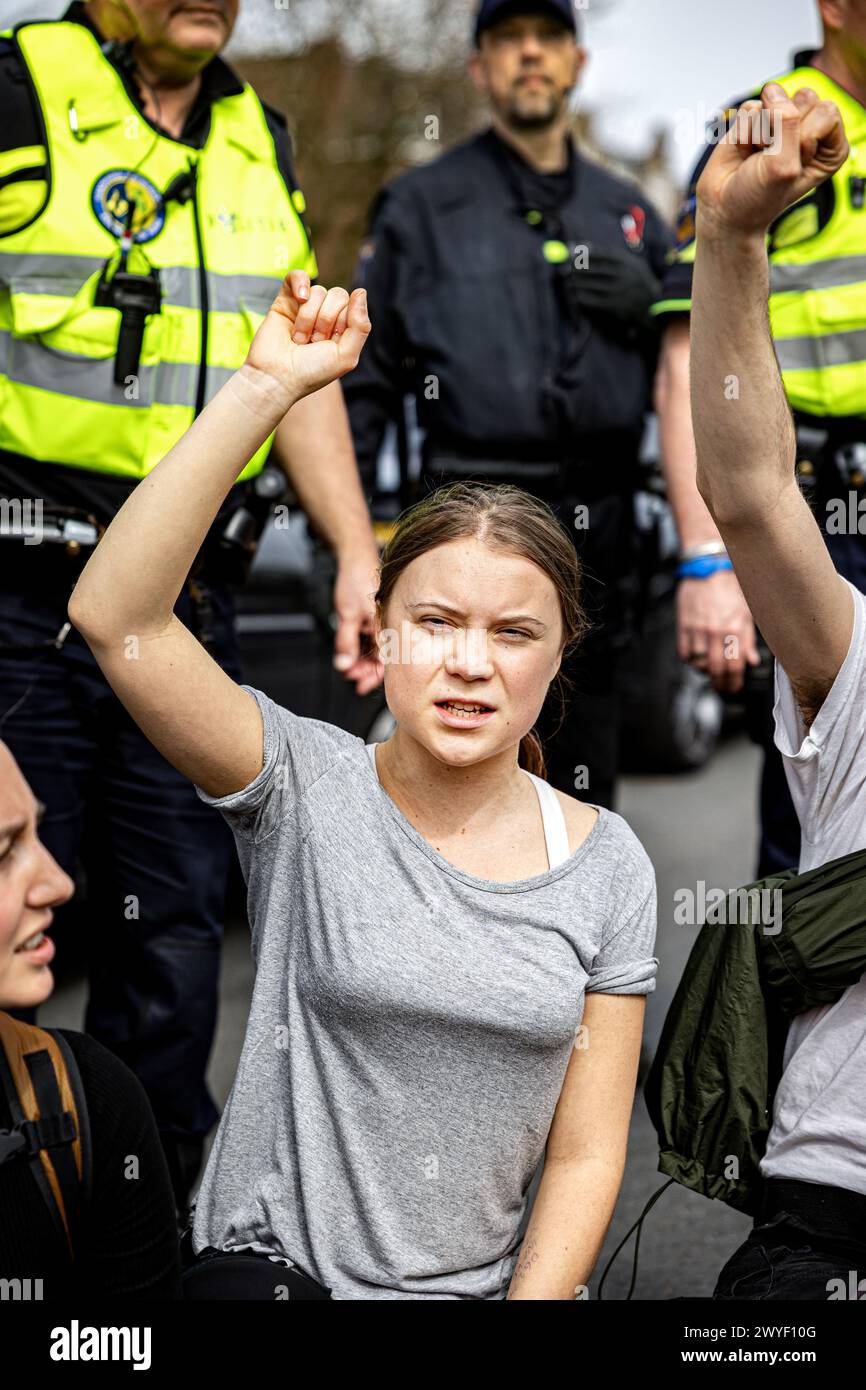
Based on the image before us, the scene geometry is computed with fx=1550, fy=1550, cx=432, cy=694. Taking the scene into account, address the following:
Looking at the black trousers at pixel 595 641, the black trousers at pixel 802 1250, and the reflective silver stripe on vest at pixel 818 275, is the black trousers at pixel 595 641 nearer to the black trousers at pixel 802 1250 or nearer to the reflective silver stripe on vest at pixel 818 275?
the reflective silver stripe on vest at pixel 818 275

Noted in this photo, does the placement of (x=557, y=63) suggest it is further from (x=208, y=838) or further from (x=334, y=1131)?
(x=334, y=1131)

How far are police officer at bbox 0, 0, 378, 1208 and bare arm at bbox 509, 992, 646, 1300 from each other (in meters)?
0.97

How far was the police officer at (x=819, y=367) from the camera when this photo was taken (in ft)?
9.68

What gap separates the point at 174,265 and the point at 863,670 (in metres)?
1.54

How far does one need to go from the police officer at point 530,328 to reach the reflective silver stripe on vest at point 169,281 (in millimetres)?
1034

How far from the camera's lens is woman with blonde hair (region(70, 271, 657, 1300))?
201 cm

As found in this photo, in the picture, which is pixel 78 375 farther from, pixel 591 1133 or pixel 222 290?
pixel 591 1133

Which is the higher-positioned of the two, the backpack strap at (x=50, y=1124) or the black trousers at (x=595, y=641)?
the black trousers at (x=595, y=641)

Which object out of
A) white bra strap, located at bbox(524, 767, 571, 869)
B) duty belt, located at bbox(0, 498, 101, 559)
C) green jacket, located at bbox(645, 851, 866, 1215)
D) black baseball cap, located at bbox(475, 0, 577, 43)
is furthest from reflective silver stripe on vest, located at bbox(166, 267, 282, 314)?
black baseball cap, located at bbox(475, 0, 577, 43)

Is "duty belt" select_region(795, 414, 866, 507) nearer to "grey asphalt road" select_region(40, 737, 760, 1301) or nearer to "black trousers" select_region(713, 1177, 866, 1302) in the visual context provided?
"black trousers" select_region(713, 1177, 866, 1302)

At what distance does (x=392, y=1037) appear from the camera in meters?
2.03

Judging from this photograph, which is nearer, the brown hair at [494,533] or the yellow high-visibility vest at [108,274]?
the brown hair at [494,533]

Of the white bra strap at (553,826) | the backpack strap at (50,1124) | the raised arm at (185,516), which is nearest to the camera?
the backpack strap at (50,1124)

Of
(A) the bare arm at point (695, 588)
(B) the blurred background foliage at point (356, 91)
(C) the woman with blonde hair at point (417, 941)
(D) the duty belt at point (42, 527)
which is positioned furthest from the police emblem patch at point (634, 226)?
(B) the blurred background foliage at point (356, 91)
